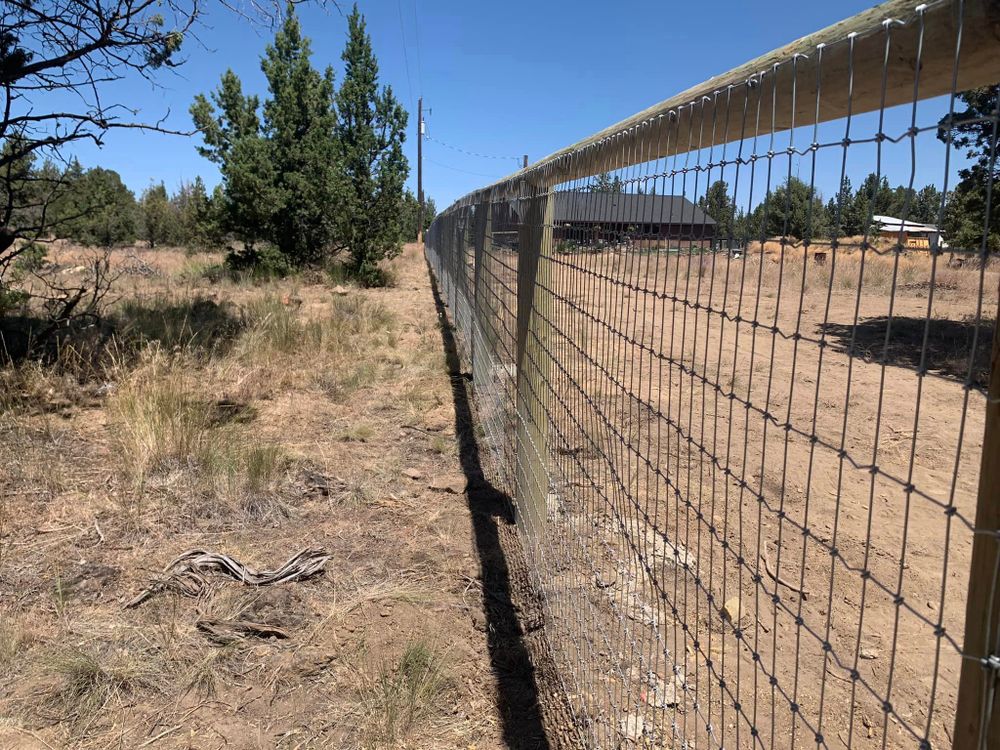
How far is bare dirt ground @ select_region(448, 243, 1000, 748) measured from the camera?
66.9 inches

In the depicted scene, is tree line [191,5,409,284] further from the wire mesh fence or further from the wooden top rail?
the wooden top rail

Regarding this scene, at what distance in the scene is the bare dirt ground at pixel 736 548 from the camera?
1.70 meters

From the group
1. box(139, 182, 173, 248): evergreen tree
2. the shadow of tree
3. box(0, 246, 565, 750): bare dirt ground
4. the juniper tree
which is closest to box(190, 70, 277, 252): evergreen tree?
the juniper tree

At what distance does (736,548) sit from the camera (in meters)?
3.80

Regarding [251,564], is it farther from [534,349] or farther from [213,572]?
[534,349]

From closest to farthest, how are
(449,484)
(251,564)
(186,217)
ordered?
(251,564) < (449,484) < (186,217)

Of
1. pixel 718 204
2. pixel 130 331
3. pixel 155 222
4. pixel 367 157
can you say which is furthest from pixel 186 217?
pixel 718 204

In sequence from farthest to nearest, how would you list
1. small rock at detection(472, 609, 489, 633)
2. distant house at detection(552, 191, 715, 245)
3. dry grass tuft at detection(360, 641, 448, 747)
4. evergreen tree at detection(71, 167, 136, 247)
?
1. evergreen tree at detection(71, 167, 136, 247)
2. small rock at detection(472, 609, 489, 633)
3. dry grass tuft at detection(360, 641, 448, 747)
4. distant house at detection(552, 191, 715, 245)

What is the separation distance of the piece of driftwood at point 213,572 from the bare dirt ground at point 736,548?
3.76ft

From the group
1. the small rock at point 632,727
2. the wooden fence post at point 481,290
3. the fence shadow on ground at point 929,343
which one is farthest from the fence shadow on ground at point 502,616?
the fence shadow on ground at point 929,343

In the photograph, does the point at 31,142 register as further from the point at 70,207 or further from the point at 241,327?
the point at 70,207

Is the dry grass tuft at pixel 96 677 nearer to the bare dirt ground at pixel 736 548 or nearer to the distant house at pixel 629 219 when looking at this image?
the bare dirt ground at pixel 736 548

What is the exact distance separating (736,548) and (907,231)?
2875mm

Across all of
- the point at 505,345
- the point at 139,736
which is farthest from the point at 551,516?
the point at 139,736
